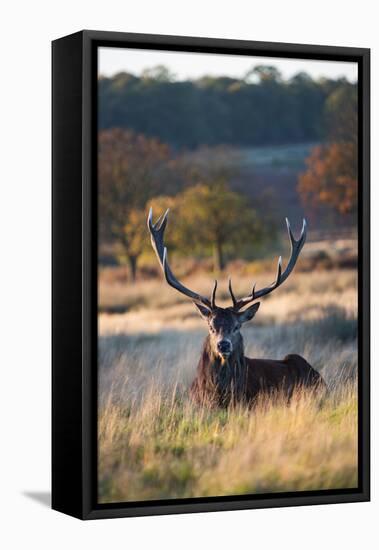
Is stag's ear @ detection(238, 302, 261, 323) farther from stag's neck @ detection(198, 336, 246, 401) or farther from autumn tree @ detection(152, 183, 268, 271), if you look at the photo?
autumn tree @ detection(152, 183, 268, 271)

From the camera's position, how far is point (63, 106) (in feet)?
43.9

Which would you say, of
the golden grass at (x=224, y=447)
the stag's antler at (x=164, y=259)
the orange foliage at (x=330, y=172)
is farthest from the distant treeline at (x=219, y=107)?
the golden grass at (x=224, y=447)

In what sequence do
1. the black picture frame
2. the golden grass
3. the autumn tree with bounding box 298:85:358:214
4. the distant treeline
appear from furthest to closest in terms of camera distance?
the autumn tree with bounding box 298:85:358:214 → the distant treeline → the golden grass → the black picture frame

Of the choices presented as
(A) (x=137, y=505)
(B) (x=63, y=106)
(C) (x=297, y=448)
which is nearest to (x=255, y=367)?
(C) (x=297, y=448)

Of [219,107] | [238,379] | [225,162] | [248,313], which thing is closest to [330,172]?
[225,162]

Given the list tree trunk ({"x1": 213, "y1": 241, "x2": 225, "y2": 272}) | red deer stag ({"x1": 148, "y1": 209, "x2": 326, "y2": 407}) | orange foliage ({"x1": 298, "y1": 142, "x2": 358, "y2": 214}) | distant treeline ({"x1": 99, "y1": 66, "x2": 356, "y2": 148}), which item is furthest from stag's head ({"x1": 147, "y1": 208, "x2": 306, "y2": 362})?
orange foliage ({"x1": 298, "y1": 142, "x2": 358, "y2": 214})

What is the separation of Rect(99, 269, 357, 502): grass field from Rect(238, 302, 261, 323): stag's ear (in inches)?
8.2

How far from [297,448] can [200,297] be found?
1.40 m

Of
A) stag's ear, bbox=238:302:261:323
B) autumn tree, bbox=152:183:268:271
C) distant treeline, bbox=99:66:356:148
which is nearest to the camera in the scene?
distant treeline, bbox=99:66:356:148

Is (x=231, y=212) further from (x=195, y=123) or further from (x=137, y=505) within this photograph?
(x=137, y=505)

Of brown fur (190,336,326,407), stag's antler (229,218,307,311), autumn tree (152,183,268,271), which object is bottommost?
brown fur (190,336,326,407)

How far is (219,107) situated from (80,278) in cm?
194

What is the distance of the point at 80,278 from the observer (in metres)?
13.1

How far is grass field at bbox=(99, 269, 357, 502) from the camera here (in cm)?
1324
